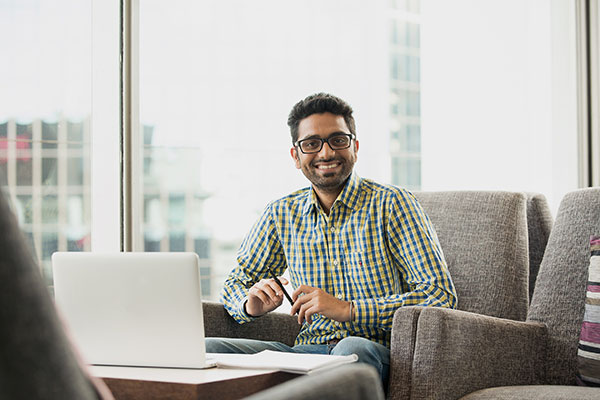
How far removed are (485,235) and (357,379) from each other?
155 cm

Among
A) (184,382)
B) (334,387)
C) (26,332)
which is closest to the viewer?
(26,332)

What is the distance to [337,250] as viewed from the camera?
6.68ft

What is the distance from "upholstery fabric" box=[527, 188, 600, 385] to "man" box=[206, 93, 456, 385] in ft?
0.95

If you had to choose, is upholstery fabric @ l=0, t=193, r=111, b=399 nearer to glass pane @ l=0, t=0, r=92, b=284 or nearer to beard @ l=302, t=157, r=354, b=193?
beard @ l=302, t=157, r=354, b=193

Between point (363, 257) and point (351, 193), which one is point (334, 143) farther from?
point (363, 257)

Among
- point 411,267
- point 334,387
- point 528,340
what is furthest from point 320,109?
point 334,387

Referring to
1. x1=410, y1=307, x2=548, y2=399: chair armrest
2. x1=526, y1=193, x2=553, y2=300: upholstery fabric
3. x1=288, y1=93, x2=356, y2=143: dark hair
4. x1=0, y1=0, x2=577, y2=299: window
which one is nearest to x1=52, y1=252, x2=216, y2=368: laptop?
x1=410, y1=307, x2=548, y2=399: chair armrest

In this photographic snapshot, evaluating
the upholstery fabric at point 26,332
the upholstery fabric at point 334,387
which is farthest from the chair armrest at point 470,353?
the upholstery fabric at point 26,332

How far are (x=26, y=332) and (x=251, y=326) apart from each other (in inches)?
63.9

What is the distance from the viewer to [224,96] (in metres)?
3.37

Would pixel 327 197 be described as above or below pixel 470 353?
above

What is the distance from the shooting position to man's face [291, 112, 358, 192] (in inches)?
80.6

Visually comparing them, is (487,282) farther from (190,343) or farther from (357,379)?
(357,379)

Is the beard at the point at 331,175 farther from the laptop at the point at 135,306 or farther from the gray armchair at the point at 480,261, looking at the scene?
the laptop at the point at 135,306
